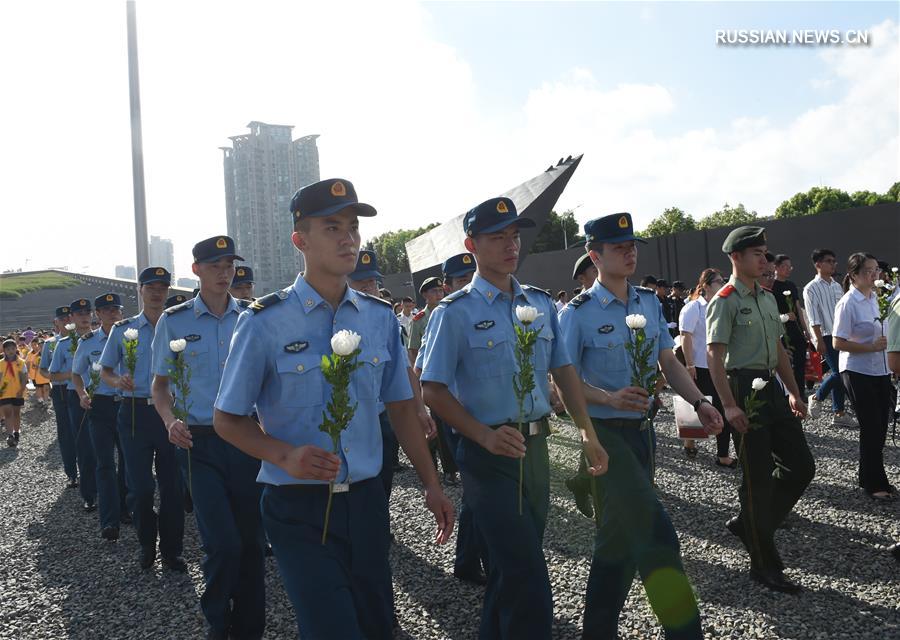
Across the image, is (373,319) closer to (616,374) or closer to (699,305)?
(616,374)

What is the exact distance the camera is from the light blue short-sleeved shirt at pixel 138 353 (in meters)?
6.20

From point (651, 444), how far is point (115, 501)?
5.53 meters

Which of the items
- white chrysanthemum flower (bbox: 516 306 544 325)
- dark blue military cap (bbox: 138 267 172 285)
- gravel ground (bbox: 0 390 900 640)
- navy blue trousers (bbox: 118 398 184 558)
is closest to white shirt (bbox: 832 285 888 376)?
gravel ground (bbox: 0 390 900 640)

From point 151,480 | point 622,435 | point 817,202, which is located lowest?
point 151,480

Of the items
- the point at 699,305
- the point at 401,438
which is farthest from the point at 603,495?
the point at 699,305

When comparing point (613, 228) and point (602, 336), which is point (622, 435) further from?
point (613, 228)

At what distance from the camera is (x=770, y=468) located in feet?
15.5

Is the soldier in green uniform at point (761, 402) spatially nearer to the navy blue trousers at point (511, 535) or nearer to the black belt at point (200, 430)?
the navy blue trousers at point (511, 535)

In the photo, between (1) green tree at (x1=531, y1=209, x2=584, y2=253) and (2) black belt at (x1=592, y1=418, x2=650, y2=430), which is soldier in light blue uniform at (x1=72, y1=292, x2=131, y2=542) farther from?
(1) green tree at (x1=531, y1=209, x2=584, y2=253)

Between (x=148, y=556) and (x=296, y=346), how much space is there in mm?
4180

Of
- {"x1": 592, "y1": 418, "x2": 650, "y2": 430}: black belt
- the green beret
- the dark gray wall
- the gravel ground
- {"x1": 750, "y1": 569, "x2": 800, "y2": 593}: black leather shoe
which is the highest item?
the dark gray wall

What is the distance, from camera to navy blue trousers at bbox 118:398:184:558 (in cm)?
589

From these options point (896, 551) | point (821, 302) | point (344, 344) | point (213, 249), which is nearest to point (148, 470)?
point (213, 249)

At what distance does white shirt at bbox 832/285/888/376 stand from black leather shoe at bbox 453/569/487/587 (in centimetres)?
384
